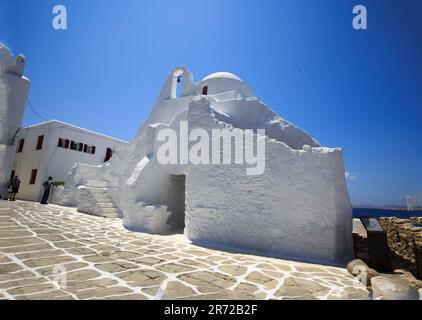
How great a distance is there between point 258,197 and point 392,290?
344 cm

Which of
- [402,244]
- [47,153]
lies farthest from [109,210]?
[402,244]

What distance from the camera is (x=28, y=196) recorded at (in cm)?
1753

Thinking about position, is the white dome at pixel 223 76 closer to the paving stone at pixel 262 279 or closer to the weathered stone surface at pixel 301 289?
the paving stone at pixel 262 279

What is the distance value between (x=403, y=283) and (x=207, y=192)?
196 inches

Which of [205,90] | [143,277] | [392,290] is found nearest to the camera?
[392,290]

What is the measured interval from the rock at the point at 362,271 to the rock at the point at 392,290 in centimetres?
44

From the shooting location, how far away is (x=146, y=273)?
159 inches

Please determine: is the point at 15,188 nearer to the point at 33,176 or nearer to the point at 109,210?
the point at 33,176

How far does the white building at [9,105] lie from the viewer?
13977mm

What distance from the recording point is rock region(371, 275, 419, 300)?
2957 mm

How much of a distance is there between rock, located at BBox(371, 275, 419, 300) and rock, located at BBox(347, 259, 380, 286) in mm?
435

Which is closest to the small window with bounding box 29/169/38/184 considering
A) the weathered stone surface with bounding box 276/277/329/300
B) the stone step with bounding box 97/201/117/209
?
the stone step with bounding box 97/201/117/209

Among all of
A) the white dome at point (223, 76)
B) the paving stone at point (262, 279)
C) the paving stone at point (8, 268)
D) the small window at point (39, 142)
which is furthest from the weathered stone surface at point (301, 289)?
the small window at point (39, 142)
